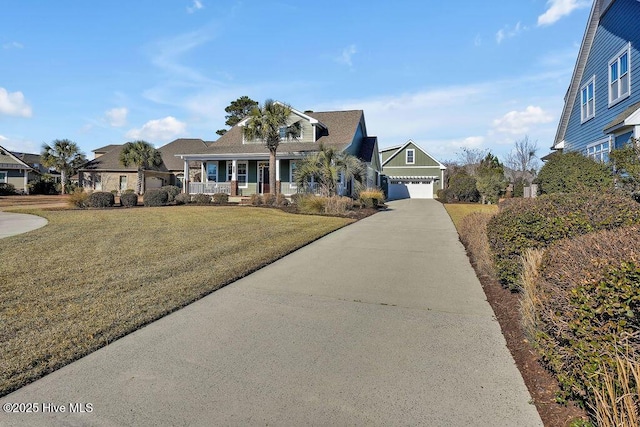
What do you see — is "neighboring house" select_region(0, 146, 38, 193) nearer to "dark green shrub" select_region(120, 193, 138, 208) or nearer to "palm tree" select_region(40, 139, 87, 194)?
"palm tree" select_region(40, 139, 87, 194)

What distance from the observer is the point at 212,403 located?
274cm

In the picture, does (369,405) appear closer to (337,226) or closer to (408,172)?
(337,226)

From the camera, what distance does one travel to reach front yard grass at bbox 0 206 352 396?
356cm

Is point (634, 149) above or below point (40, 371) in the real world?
above

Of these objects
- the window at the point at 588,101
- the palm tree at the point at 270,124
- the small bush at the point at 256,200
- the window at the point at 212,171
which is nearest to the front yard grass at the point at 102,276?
the small bush at the point at 256,200

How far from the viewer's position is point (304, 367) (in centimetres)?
329

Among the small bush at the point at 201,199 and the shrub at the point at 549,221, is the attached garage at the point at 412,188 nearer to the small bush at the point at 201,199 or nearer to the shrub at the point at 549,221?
the small bush at the point at 201,199

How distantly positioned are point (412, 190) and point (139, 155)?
2838cm

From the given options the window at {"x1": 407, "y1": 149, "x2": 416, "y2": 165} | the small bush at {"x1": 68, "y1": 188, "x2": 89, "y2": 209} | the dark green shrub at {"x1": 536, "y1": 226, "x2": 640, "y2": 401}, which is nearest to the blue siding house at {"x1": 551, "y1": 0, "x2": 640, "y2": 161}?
the dark green shrub at {"x1": 536, "y1": 226, "x2": 640, "y2": 401}

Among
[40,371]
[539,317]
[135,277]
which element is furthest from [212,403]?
[135,277]

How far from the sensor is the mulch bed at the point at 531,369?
2.60 meters

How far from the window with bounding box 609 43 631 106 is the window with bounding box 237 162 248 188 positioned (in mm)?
20262

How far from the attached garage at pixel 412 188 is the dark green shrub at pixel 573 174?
93.4 feet

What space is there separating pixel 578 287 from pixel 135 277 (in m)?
6.00
